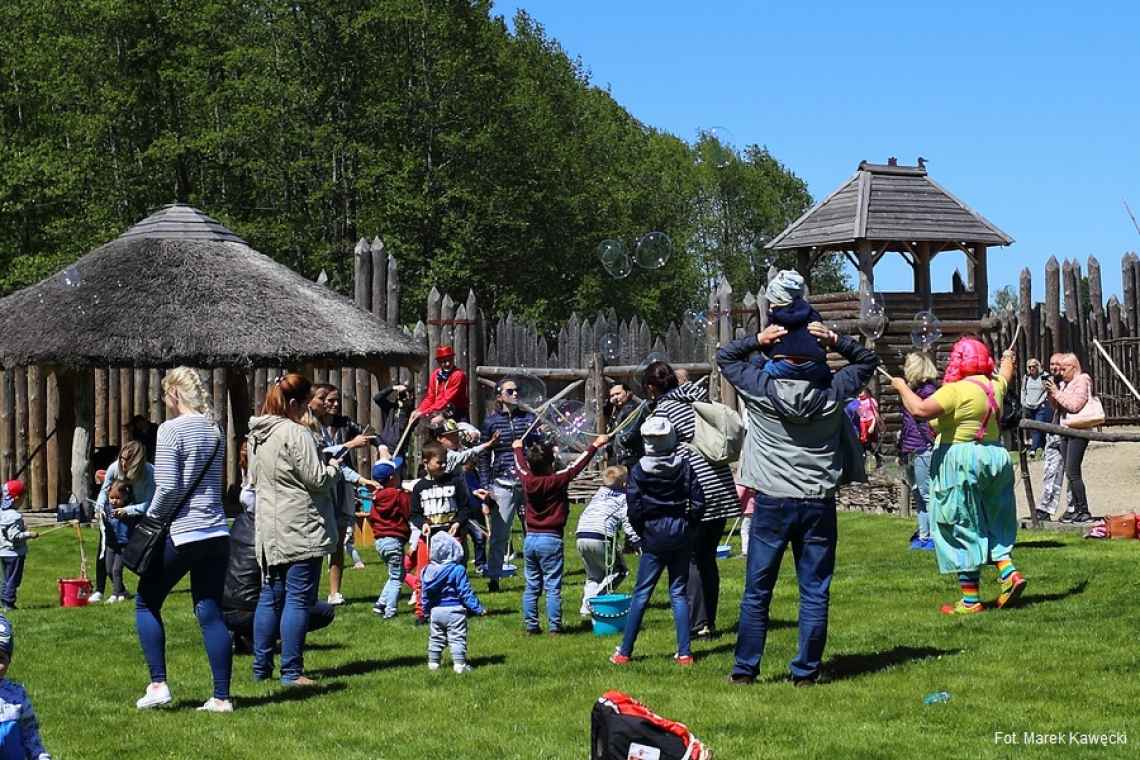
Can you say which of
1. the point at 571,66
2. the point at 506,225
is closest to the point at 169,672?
the point at 506,225

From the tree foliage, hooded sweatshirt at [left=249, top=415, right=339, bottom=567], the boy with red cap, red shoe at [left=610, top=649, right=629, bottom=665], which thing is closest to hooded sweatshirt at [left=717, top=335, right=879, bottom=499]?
red shoe at [left=610, top=649, right=629, bottom=665]

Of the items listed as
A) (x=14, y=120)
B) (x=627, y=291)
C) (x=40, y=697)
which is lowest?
(x=40, y=697)

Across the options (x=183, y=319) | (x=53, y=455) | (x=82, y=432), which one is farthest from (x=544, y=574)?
(x=53, y=455)

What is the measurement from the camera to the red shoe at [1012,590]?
1131 cm

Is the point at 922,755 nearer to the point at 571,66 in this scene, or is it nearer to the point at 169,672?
the point at 169,672

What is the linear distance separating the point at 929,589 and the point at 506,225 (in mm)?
31999

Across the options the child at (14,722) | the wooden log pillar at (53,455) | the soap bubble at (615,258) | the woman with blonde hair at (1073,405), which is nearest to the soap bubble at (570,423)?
the soap bubble at (615,258)

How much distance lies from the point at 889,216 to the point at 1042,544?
64.7 feet

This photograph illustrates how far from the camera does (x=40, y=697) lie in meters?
10.0

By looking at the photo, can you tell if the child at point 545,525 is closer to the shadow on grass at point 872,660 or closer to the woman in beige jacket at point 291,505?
the woman in beige jacket at point 291,505

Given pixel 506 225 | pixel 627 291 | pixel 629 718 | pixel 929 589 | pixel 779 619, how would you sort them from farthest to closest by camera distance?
pixel 627 291 → pixel 506 225 → pixel 929 589 → pixel 779 619 → pixel 629 718

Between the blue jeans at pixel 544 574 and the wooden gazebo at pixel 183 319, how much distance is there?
8.12m

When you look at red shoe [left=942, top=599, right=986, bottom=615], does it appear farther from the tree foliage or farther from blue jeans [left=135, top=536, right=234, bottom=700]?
the tree foliage

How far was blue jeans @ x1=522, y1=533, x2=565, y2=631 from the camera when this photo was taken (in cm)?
1139
